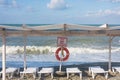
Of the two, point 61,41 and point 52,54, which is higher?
point 61,41

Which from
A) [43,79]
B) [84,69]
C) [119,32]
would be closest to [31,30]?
[43,79]

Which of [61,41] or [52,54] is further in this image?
[52,54]

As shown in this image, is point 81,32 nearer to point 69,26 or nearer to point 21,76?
point 69,26

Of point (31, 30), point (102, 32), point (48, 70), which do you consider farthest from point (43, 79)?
point (102, 32)

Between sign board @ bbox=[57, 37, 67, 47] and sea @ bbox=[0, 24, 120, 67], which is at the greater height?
sign board @ bbox=[57, 37, 67, 47]

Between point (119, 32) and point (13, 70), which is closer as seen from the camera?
point (119, 32)

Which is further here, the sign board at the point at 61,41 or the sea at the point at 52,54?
the sea at the point at 52,54

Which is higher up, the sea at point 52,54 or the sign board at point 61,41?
the sign board at point 61,41

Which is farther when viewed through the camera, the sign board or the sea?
the sea

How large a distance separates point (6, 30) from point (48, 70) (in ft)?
10.7

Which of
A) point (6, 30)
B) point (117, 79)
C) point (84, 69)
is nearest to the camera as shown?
point (6, 30)

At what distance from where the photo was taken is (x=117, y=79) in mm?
11594

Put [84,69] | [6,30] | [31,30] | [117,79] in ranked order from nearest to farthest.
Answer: [6,30] → [31,30] → [117,79] → [84,69]

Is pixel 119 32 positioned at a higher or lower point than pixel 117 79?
higher
